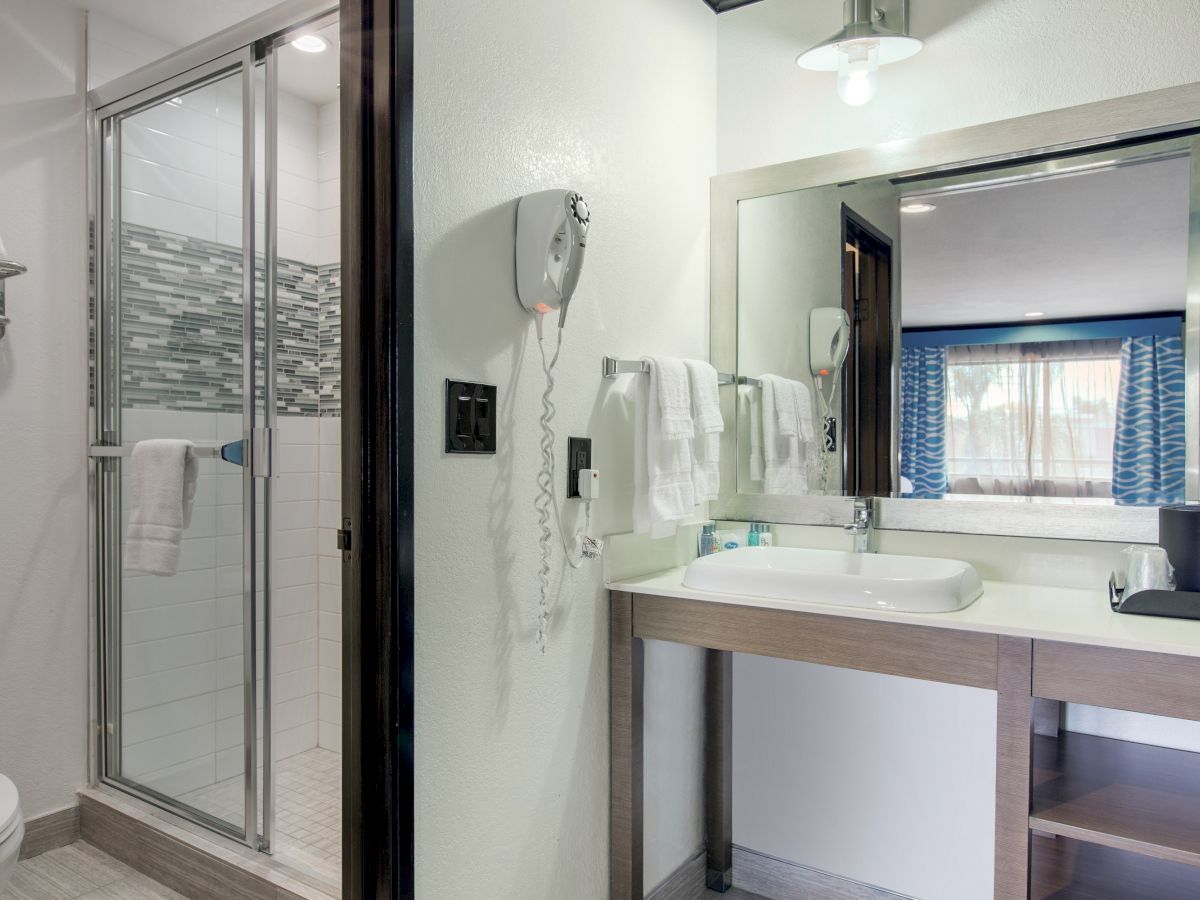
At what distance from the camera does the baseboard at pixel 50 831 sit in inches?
77.7

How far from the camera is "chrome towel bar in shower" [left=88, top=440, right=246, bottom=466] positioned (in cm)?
192

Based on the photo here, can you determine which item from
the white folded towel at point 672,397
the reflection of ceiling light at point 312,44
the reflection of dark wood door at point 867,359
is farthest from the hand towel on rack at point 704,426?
the reflection of ceiling light at point 312,44

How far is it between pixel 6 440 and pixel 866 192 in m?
2.23

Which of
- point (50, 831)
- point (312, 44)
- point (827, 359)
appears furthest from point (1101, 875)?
point (312, 44)

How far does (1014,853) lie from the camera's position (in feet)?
4.38

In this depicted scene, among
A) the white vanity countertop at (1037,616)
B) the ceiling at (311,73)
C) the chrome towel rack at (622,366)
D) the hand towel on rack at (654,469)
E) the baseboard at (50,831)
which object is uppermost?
the ceiling at (311,73)

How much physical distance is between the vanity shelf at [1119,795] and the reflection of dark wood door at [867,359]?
690mm

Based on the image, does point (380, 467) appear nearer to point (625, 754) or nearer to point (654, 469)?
point (654, 469)

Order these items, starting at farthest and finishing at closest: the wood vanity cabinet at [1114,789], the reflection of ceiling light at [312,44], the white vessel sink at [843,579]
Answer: the reflection of ceiling light at [312,44] → the white vessel sink at [843,579] → the wood vanity cabinet at [1114,789]

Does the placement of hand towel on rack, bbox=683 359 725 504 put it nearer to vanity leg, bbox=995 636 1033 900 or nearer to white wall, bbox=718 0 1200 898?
white wall, bbox=718 0 1200 898

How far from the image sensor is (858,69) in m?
1.90

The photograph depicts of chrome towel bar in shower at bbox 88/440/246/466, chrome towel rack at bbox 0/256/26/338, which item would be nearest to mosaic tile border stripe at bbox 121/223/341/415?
chrome towel bar in shower at bbox 88/440/246/466

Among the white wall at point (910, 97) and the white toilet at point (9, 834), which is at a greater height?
the white wall at point (910, 97)

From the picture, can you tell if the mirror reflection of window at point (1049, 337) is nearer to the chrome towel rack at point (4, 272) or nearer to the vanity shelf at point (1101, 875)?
the vanity shelf at point (1101, 875)
